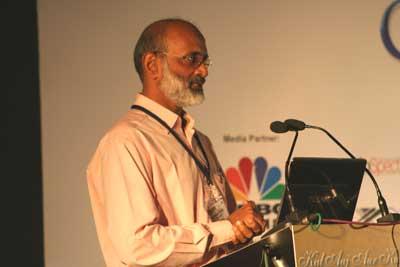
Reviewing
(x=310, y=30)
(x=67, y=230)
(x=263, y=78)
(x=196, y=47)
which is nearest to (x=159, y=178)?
(x=196, y=47)

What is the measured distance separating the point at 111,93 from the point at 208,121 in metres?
0.50

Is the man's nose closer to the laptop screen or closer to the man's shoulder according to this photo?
the man's shoulder

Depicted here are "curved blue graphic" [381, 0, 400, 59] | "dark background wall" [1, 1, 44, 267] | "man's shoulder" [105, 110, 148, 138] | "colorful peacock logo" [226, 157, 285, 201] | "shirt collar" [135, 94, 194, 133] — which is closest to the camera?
"man's shoulder" [105, 110, 148, 138]

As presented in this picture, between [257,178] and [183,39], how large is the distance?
120cm

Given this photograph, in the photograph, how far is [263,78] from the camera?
11.8 ft

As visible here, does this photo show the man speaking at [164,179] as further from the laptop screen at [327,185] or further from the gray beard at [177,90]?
the laptop screen at [327,185]

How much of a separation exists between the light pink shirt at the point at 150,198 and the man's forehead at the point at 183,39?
22 centimetres

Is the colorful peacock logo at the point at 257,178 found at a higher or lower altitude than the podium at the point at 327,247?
lower

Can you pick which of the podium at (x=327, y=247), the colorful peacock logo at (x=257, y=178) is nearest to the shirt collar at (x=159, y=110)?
the podium at (x=327, y=247)

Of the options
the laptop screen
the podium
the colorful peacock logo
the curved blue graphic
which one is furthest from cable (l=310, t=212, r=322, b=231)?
the curved blue graphic

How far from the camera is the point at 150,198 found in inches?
87.7

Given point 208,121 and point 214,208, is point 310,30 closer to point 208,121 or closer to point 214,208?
point 208,121

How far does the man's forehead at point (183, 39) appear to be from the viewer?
2535 millimetres

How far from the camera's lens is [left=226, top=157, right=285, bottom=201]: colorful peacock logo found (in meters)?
3.51
